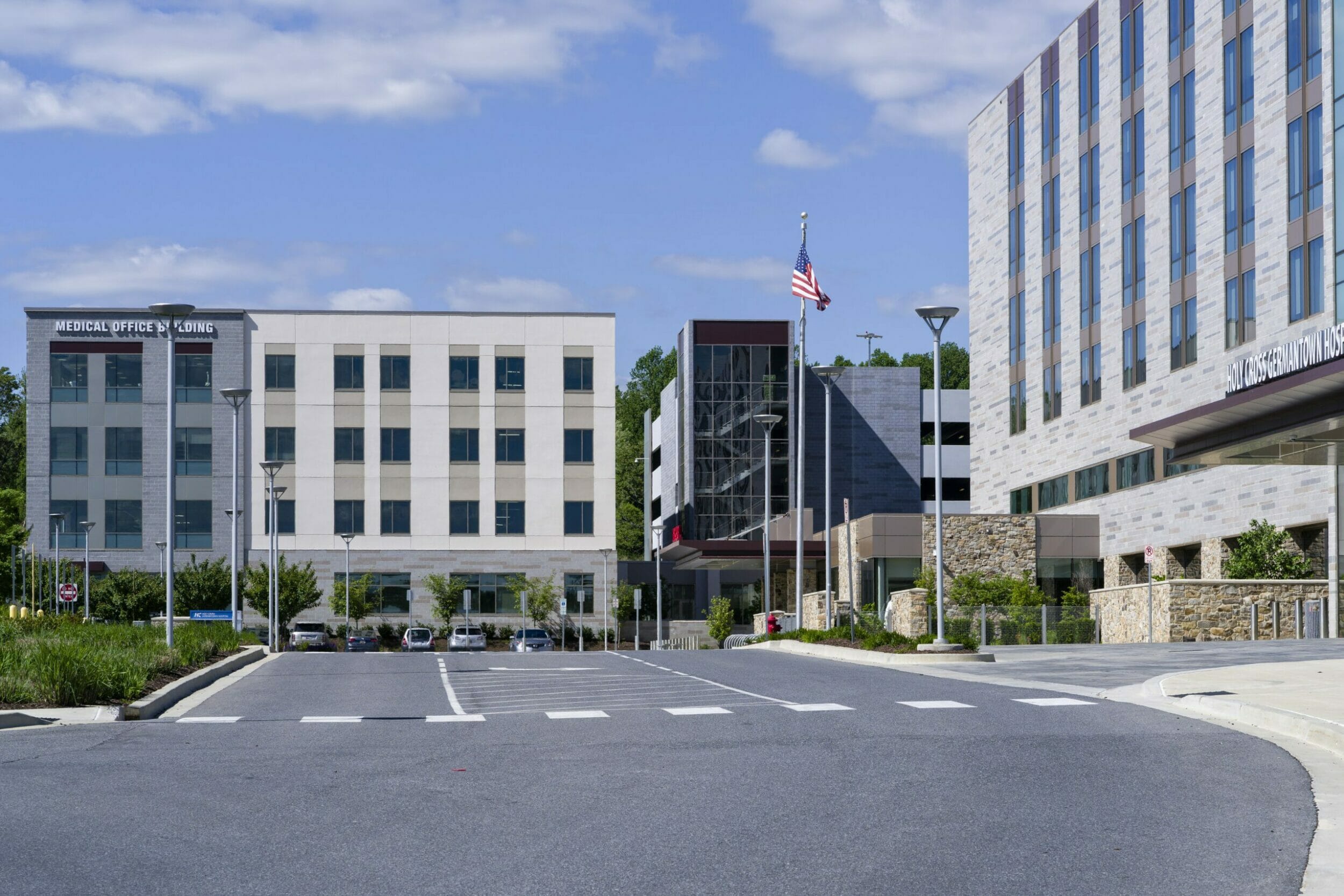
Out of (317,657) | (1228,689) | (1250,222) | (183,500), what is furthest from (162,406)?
(1228,689)

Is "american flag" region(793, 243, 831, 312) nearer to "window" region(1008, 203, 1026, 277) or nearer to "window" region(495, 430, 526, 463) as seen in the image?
"window" region(1008, 203, 1026, 277)

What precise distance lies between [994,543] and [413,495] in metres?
37.9

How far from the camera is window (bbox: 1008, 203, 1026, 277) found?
6544 cm

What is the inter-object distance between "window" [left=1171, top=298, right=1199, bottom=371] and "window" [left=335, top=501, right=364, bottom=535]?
48.0 m

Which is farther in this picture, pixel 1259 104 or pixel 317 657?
pixel 1259 104

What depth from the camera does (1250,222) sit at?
47188 mm

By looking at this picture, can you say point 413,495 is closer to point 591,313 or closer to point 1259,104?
point 591,313

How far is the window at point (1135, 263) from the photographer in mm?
54438

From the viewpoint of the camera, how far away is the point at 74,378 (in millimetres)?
85188

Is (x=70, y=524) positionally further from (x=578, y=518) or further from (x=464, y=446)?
(x=578, y=518)

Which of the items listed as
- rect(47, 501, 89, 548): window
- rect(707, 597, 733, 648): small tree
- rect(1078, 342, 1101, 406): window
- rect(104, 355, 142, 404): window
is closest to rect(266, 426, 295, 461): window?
rect(104, 355, 142, 404): window

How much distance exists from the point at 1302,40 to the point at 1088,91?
14.9m

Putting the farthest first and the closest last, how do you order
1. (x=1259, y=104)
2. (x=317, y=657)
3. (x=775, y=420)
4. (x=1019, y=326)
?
(x=1019, y=326)
(x=775, y=420)
(x=1259, y=104)
(x=317, y=657)

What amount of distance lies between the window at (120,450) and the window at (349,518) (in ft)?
36.9
